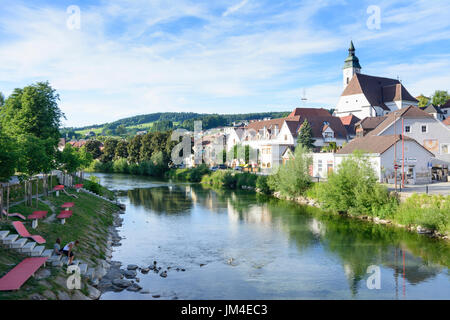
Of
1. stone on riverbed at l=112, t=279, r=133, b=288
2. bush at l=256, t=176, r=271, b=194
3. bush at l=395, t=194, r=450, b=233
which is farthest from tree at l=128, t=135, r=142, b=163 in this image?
stone on riverbed at l=112, t=279, r=133, b=288

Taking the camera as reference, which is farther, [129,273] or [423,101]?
[423,101]

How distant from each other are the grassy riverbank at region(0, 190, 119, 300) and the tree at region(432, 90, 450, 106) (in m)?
76.1

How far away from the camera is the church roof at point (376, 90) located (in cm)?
7812

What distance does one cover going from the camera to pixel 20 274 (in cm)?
1281

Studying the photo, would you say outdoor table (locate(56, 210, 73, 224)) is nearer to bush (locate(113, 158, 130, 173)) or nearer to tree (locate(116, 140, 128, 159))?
bush (locate(113, 158, 130, 173))

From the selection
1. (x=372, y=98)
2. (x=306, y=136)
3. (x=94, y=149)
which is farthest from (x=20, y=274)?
(x=94, y=149)

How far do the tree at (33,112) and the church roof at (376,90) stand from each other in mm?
61787

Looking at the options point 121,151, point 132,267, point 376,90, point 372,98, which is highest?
point 376,90

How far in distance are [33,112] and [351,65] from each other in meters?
75.4

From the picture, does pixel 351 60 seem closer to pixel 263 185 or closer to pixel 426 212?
pixel 263 185

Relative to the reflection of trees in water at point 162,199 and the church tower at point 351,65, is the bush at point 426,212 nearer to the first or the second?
the reflection of trees in water at point 162,199

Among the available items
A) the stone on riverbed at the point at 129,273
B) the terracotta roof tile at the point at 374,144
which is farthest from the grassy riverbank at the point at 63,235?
the terracotta roof tile at the point at 374,144
